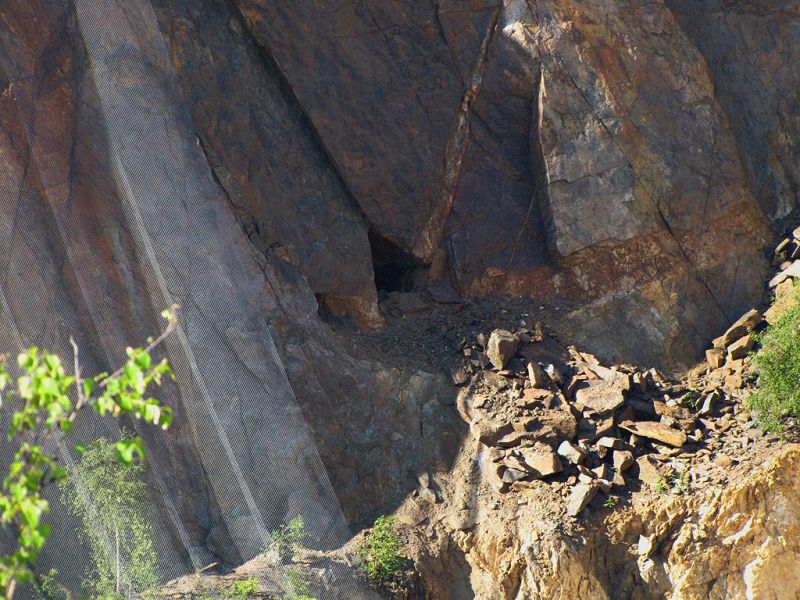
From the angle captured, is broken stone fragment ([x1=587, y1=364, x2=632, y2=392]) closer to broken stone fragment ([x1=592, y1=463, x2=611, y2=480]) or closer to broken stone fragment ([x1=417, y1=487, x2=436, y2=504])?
broken stone fragment ([x1=592, y1=463, x2=611, y2=480])

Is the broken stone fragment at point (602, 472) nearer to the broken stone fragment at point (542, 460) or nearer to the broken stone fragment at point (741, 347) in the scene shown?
the broken stone fragment at point (542, 460)

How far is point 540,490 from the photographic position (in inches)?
323

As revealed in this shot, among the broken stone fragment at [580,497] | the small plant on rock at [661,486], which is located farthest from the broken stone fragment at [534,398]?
the small plant on rock at [661,486]

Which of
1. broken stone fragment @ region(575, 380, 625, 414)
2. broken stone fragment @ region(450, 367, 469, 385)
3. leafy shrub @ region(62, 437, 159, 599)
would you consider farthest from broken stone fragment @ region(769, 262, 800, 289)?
leafy shrub @ region(62, 437, 159, 599)

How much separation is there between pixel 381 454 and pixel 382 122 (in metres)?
3.39

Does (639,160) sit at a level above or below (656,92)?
below

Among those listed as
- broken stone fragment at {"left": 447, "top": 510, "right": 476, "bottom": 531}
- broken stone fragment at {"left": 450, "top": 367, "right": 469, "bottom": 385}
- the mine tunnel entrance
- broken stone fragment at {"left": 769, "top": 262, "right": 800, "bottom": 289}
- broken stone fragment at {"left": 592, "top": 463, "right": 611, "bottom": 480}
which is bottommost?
broken stone fragment at {"left": 592, "top": 463, "right": 611, "bottom": 480}

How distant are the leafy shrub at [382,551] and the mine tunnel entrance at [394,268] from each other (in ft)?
8.99

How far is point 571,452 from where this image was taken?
8.32 meters

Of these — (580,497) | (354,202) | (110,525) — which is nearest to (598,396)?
(580,497)

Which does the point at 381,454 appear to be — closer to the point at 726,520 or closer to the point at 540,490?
the point at 540,490

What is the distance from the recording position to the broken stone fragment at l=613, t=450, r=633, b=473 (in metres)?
8.27

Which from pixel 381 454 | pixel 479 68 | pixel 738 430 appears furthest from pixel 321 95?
pixel 738 430

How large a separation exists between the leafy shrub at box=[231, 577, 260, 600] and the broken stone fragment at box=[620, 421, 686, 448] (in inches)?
141
